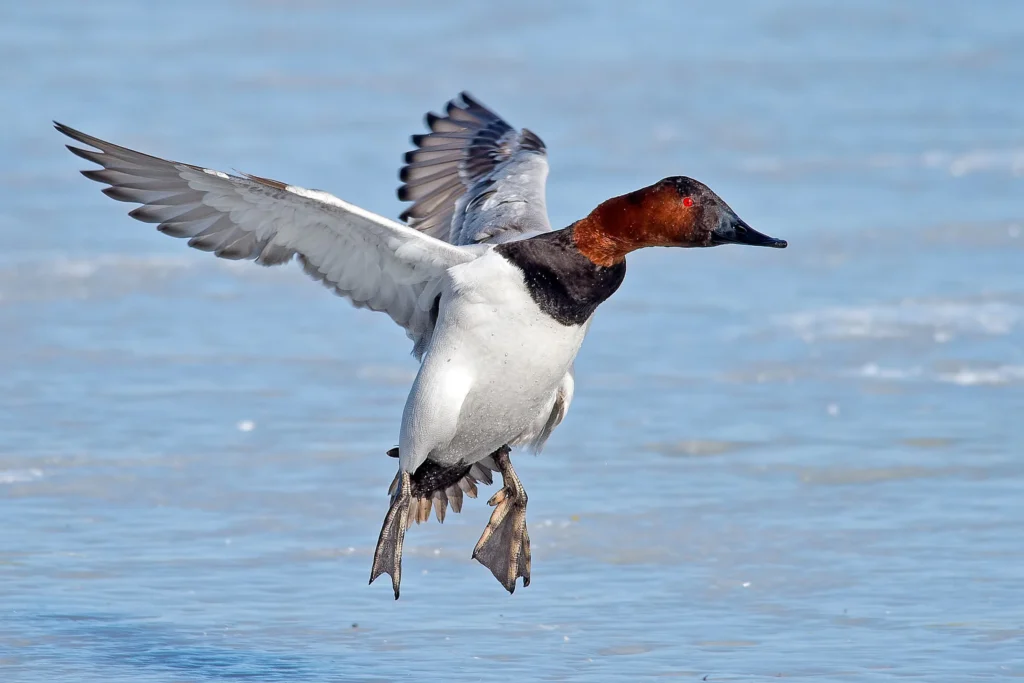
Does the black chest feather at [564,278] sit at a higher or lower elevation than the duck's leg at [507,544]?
higher

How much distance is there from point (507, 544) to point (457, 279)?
39.1 inches

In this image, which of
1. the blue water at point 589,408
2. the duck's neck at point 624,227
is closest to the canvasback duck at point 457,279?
the duck's neck at point 624,227

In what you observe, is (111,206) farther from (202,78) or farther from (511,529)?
(511,529)

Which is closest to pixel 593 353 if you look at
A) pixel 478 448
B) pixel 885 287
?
pixel 885 287

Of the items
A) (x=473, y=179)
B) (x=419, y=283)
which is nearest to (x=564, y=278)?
(x=419, y=283)

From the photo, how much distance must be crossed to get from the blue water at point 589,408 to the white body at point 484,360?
0.70 m

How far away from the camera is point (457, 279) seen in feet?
19.3

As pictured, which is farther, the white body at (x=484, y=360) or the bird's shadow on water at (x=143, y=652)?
the white body at (x=484, y=360)

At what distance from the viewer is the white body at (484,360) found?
5.77m

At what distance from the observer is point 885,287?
1052 cm

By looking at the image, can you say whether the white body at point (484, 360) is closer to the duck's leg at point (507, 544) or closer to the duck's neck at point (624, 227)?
the duck's neck at point (624, 227)

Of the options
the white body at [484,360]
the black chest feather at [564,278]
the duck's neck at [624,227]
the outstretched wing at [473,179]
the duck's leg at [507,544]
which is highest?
the outstretched wing at [473,179]

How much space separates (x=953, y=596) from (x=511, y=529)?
62.7 inches

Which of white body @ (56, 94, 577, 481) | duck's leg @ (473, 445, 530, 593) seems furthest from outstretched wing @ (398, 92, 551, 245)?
duck's leg @ (473, 445, 530, 593)
